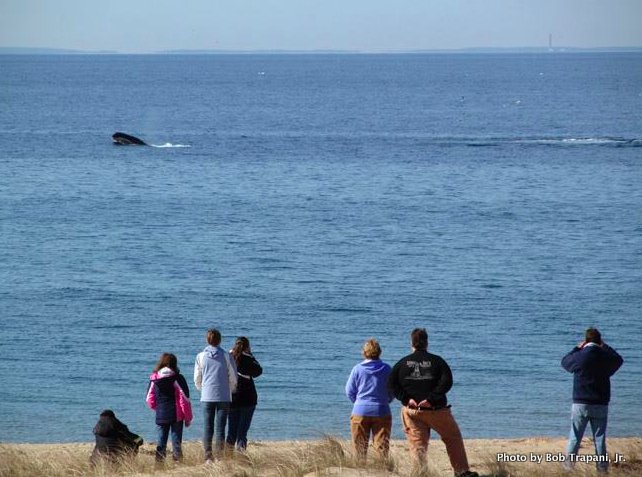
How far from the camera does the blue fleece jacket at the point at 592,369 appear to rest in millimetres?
11320

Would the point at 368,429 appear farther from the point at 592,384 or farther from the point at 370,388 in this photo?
the point at 592,384

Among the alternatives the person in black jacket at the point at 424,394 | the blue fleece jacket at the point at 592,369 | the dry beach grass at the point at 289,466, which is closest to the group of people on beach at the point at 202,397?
the dry beach grass at the point at 289,466

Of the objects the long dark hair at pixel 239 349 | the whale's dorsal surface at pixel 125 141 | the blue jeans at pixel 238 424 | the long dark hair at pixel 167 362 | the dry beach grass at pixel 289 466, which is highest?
the whale's dorsal surface at pixel 125 141

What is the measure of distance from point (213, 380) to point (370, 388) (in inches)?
71.1

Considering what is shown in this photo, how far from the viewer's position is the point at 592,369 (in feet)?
37.4

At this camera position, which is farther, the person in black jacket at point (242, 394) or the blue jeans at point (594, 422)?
the person in black jacket at point (242, 394)

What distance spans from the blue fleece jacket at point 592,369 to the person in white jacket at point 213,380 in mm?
3588

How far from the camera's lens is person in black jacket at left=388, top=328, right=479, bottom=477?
1091 cm

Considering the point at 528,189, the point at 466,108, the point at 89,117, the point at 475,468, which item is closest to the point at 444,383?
the point at 475,468

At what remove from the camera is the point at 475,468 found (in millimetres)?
12344

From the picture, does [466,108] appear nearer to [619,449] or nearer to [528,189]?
[528,189]

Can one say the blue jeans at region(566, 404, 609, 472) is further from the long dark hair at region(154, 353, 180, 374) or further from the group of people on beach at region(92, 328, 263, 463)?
the long dark hair at region(154, 353, 180, 374)

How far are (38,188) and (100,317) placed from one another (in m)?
33.6

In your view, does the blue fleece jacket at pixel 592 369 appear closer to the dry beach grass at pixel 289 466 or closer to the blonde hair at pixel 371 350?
the dry beach grass at pixel 289 466
